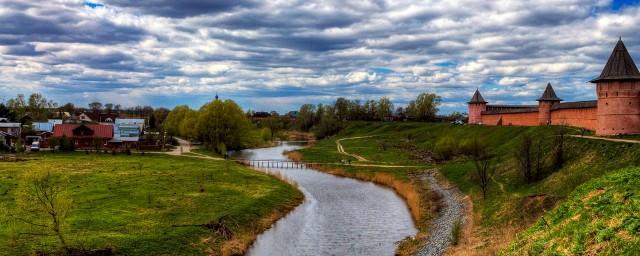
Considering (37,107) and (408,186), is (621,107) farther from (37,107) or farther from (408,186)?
(37,107)

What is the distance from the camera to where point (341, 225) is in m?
37.6

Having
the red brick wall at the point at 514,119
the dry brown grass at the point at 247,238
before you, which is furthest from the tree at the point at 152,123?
the dry brown grass at the point at 247,238

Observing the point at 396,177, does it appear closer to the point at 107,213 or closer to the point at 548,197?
the point at 548,197

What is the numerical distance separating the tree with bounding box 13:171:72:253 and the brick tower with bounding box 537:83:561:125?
66.8m

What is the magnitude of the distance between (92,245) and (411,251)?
668 inches

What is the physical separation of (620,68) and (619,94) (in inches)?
92.9

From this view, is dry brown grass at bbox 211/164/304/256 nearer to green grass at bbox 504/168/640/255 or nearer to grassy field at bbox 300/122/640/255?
grassy field at bbox 300/122/640/255

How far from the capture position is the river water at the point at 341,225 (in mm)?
31281

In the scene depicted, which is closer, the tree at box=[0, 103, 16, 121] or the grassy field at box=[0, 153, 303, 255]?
the grassy field at box=[0, 153, 303, 255]

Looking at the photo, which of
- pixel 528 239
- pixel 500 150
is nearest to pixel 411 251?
pixel 528 239

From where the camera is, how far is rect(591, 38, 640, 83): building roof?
4741 cm

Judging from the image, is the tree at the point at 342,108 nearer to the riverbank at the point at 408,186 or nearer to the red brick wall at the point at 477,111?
the red brick wall at the point at 477,111

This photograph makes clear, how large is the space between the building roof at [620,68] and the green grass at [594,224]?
26143mm

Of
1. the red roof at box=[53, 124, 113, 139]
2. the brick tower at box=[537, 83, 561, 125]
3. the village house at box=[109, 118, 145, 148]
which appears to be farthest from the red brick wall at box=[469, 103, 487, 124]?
the red roof at box=[53, 124, 113, 139]
